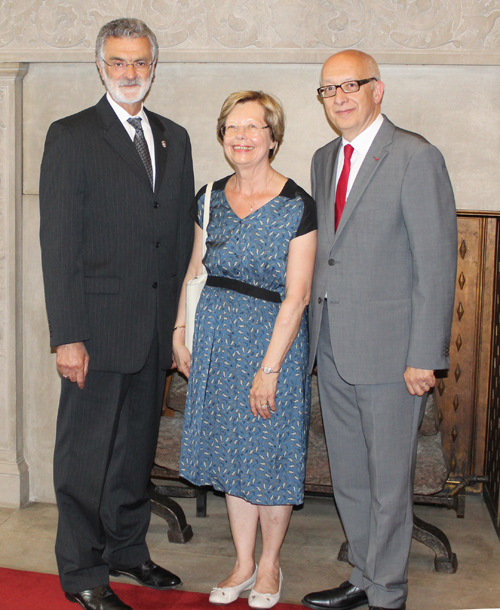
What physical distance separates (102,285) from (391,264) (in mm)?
1055

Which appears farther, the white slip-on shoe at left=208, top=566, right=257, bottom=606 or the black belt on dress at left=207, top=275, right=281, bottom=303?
the white slip-on shoe at left=208, top=566, right=257, bottom=606

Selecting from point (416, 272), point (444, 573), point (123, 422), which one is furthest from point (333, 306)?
point (444, 573)

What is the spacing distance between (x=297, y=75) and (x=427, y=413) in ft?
5.62

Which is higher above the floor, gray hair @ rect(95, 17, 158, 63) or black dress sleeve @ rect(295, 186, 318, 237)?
gray hair @ rect(95, 17, 158, 63)

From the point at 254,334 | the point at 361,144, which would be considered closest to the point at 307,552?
the point at 254,334

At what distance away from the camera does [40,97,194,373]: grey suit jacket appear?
245cm

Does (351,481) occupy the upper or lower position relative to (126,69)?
lower

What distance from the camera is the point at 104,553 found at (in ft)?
9.30

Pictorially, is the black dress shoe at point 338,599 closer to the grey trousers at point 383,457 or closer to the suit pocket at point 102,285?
the grey trousers at point 383,457

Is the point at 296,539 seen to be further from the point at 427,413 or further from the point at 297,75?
the point at 297,75

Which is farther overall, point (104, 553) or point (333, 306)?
point (104, 553)

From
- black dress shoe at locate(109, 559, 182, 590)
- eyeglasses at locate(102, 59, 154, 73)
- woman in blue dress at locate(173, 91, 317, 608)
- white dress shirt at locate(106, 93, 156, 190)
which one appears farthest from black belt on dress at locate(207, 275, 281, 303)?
black dress shoe at locate(109, 559, 182, 590)

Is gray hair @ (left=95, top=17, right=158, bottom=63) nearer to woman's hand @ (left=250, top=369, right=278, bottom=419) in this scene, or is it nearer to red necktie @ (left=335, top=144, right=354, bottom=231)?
red necktie @ (left=335, top=144, right=354, bottom=231)

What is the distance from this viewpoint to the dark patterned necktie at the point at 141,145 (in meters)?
2.61
